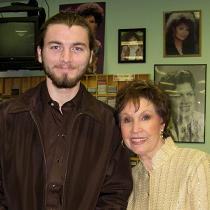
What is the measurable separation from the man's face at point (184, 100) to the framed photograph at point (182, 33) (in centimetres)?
37

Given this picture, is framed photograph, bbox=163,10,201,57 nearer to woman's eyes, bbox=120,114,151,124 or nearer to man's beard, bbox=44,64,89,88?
woman's eyes, bbox=120,114,151,124

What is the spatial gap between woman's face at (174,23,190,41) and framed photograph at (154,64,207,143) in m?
0.31

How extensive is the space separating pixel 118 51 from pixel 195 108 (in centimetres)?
109

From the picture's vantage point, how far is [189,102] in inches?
171

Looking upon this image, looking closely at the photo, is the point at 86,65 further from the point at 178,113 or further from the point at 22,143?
the point at 178,113

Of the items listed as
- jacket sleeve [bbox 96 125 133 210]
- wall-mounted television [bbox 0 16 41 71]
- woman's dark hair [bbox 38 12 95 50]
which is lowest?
jacket sleeve [bbox 96 125 133 210]

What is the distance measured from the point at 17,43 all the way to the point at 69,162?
2.88 meters

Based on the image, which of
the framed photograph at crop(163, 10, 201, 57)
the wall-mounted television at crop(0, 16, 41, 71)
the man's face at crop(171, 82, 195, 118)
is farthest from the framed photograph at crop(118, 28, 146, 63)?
the wall-mounted television at crop(0, 16, 41, 71)

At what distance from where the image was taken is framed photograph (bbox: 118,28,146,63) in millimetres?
4484

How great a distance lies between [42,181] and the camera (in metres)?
1.52

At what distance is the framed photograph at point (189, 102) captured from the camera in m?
4.31

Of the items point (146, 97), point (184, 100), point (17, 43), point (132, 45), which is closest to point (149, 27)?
point (132, 45)

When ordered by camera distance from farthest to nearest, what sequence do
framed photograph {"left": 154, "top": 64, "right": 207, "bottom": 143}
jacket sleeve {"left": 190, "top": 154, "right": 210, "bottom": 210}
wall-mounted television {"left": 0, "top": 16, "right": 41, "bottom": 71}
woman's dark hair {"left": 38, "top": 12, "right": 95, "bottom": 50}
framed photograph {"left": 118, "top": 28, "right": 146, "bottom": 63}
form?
framed photograph {"left": 118, "top": 28, "right": 146, "bottom": 63}
framed photograph {"left": 154, "top": 64, "right": 207, "bottom": 143}
wall-mounted television {"left": 0, "top": 16, "right": 41, "bottom": 71}
woman's dark hair {"left": 38, "top": 12, "right": 95, "bottom": 50}
jacket sleeve {"left": 190, "top": 154, "right": 210, "bottom": 210}

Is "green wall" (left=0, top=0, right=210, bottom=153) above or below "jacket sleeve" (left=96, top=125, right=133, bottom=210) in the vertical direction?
above
